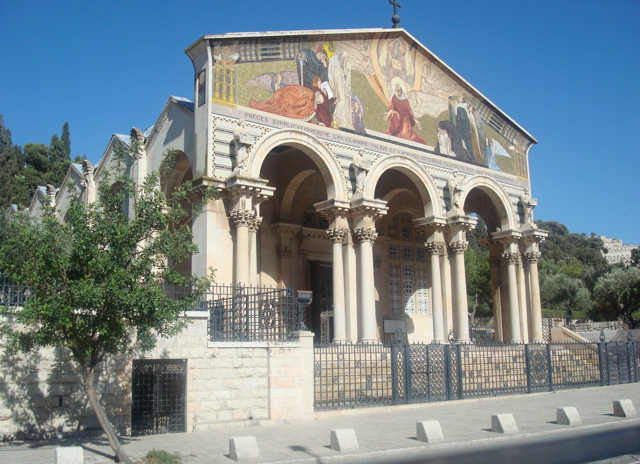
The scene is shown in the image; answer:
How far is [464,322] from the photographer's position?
24.4 m

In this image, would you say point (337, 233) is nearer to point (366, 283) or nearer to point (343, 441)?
point (366, 283)

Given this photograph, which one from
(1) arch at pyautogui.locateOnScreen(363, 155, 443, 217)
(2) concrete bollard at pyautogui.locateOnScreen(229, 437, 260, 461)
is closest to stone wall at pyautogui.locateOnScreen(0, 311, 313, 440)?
(2) concrete bollard at pyautogui.locateOnScreen(229, 437, 260, 461)

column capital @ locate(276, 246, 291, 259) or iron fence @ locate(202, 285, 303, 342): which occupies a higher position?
column capital @ locate(276, 246, 291, 259)

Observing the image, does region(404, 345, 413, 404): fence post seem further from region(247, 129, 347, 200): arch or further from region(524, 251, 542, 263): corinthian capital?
region(524, 251, 542, 263): corinthian capital

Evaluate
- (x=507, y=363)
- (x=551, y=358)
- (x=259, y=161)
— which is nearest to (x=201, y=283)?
(x=259, y=161)

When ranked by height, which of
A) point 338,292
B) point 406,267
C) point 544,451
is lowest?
point 544,451

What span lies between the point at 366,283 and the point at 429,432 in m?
10.5

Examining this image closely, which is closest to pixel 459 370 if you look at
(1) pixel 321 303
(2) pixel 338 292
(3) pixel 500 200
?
(2) pixel 338 292

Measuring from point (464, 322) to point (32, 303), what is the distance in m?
17.9

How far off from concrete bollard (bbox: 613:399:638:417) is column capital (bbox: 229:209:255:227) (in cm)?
1117

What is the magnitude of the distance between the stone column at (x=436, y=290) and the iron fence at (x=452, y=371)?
107 inches

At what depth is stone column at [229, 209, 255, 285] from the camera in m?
19.4

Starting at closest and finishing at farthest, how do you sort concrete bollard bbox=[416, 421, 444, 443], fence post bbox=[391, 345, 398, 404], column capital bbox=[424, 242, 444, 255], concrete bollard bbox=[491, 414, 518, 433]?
concrete bollard bbox=[416, 421, 444, 443], concrete bollard bbox=[491, 414, 518, 433], fence post bbox=[391, 345, 398, 404], column capital bbox=[424, 242, 444, 255]

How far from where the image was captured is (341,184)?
22516 mm
